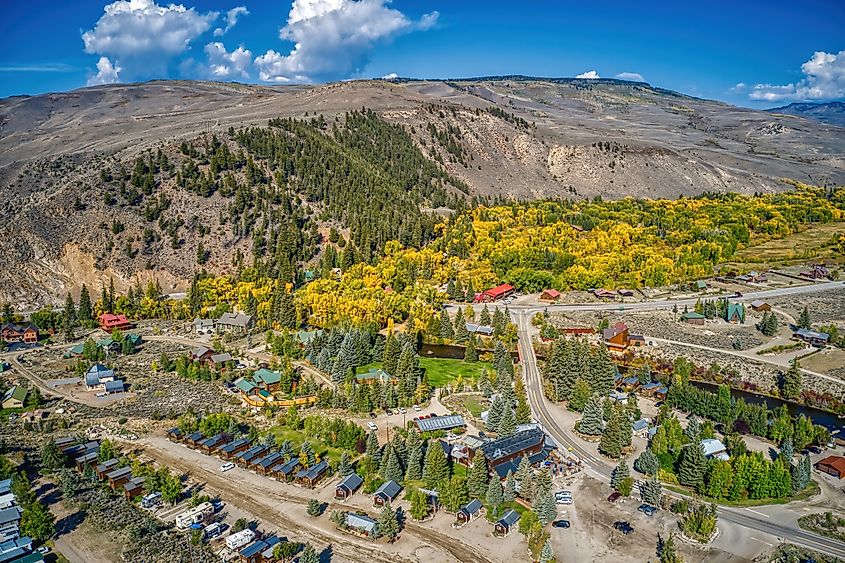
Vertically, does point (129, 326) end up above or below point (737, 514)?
above

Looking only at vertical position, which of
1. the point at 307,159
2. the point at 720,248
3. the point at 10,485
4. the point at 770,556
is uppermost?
the point at 307,159

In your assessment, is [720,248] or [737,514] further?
[720,248]

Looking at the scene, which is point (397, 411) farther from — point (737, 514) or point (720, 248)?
point (720, 248)

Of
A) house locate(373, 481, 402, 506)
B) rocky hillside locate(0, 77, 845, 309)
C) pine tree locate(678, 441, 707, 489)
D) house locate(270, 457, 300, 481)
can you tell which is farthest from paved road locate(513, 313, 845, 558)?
rocky hillside locate(0, 77, 845, 309)

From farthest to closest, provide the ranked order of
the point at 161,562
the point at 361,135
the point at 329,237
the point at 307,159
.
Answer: the point at 361,135 → the point at 307,159 → the point at 329,237 → the point at 161,562

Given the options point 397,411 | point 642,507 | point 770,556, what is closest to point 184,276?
point 397,411

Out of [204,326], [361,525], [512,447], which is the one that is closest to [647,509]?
[512,447]

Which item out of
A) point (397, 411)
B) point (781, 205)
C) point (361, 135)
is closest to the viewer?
point (397, 411)
